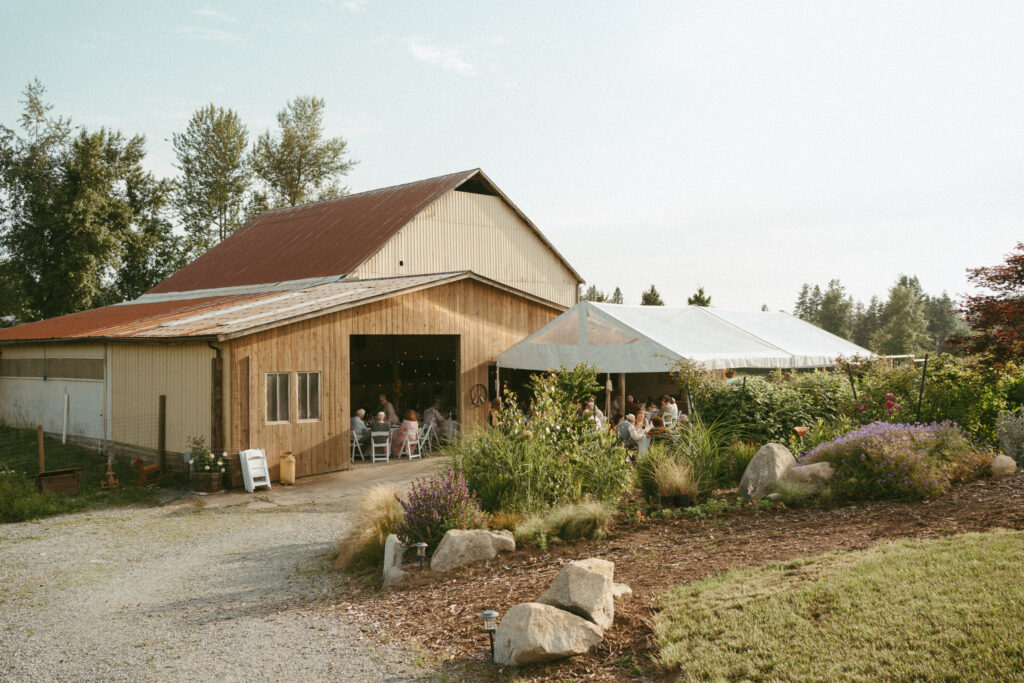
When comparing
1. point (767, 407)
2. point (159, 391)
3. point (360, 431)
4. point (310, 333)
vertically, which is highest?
point (310, 333)

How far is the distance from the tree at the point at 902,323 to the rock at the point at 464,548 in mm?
50677

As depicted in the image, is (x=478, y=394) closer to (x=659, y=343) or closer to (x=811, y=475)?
(x=659, y=343)

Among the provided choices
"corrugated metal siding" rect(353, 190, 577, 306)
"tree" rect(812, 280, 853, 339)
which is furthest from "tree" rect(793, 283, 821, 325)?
"corrugated metal siding" rect(353, 190, 577, 306)

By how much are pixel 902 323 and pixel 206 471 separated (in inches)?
2047

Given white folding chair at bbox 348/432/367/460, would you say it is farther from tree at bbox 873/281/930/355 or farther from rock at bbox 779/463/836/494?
tree at bbox 873/281/930/355

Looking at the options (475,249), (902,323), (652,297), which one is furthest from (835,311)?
(475,249)

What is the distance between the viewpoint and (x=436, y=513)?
768 centimetres

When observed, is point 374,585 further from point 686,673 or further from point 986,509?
point 986,509

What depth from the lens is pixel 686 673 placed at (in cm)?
441

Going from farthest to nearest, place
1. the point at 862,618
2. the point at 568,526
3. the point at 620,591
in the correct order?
the point at 568,526
the point at 620,591
the point at 862,618

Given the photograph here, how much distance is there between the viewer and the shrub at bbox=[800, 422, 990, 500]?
25.6ft

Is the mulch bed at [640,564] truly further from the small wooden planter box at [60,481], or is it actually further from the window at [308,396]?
the small wooden planter box at [60,481]

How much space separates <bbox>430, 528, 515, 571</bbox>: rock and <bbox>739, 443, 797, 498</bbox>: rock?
3.09 m

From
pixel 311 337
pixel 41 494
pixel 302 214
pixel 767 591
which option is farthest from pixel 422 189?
pixel 767 591
